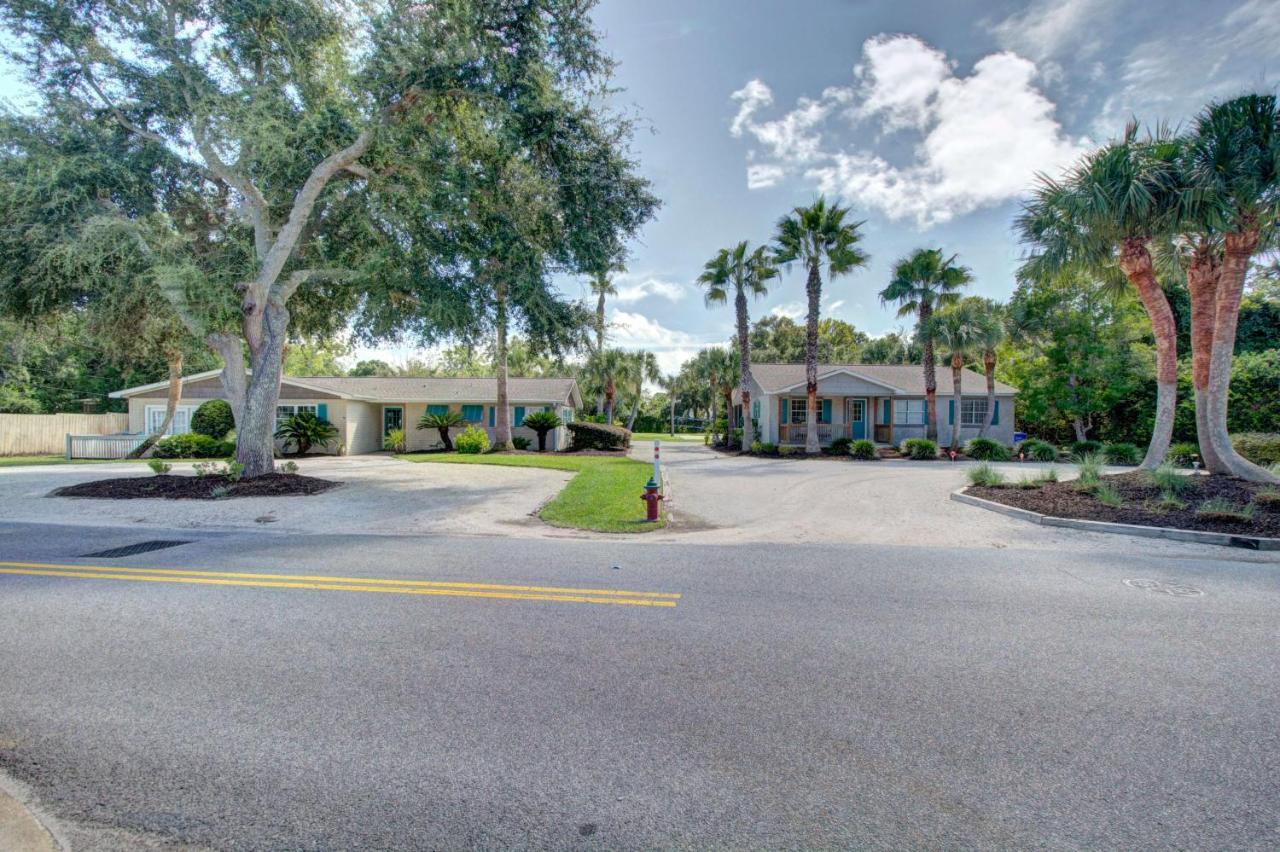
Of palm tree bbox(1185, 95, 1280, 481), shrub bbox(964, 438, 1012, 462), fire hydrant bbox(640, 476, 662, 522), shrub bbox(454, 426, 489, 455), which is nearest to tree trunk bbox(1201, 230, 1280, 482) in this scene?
palm tree bbox(1185, 95, 1280, 481)

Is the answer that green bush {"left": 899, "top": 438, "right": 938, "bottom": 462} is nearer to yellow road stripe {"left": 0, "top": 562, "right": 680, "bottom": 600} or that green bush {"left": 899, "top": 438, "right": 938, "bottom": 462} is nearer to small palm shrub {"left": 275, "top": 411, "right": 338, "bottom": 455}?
yellow road stripe {"left": 0, "top": 562, "right": 680, "bottom": 600}

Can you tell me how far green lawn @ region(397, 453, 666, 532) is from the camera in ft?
30.1

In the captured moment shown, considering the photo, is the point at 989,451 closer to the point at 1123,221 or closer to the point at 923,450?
the point at 923,450

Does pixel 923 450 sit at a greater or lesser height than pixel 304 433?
lesser

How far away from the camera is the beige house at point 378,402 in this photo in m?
25.1

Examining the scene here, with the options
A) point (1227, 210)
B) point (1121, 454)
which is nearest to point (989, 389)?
point (1121, 454)

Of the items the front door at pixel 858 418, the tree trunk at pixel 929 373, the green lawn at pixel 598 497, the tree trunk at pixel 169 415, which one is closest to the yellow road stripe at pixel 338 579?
the green lawn at pixel 598 497

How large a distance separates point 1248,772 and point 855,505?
9.02 meters

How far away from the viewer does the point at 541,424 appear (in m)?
26.4

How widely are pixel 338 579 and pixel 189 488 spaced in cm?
887

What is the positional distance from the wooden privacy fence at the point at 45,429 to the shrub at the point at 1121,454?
131 feet

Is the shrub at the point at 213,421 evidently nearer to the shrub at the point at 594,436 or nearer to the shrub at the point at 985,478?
the shrub at the point at 594,436

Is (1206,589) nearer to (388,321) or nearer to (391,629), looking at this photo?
(391,629)

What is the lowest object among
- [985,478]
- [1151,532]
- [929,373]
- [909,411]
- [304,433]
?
[1151,532]
